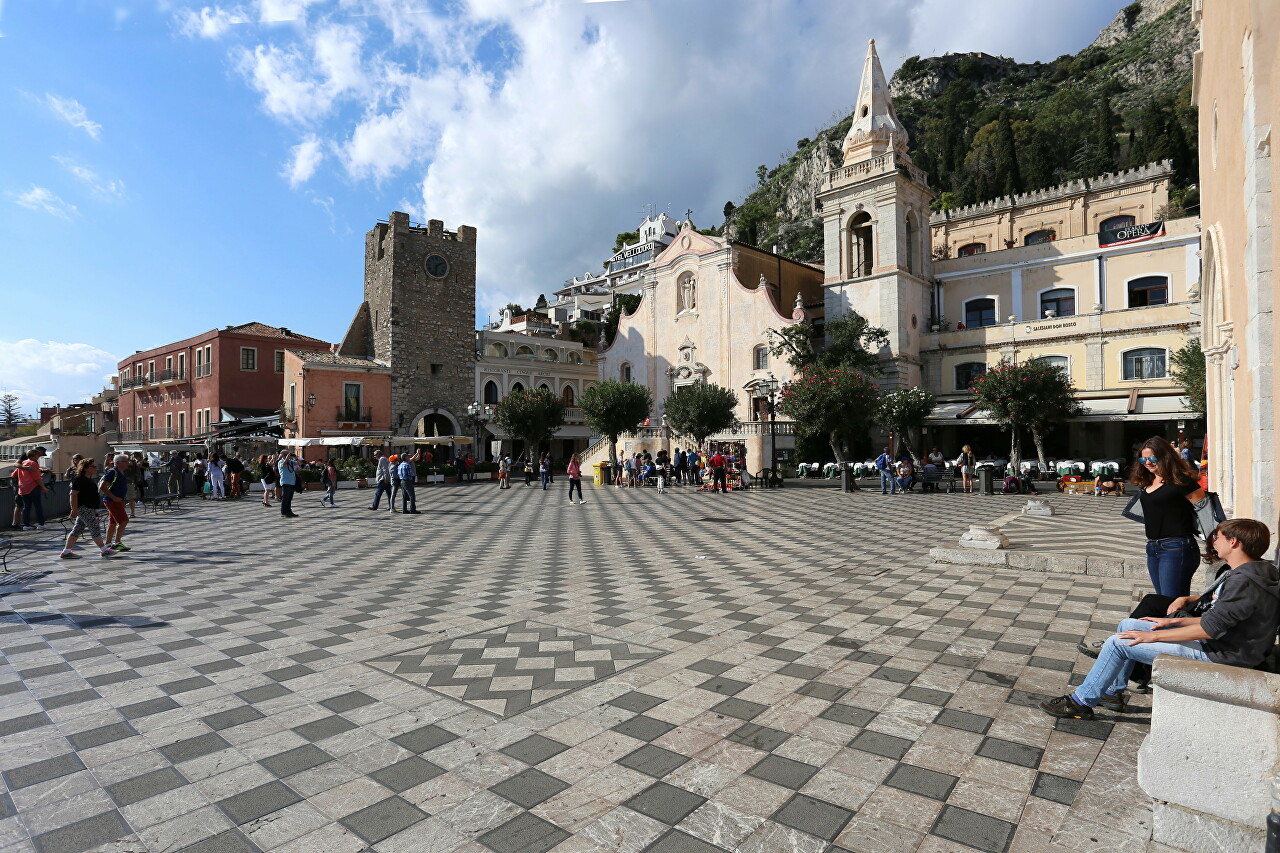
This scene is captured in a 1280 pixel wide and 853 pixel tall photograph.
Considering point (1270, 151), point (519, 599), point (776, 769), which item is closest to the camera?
point (776, 769)

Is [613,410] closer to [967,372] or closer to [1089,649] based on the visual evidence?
[967,372]

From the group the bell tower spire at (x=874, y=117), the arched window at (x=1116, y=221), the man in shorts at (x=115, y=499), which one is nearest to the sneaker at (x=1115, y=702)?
the man in shorts at (x=115, y=499)

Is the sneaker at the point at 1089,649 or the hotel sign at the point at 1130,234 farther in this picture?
the hotel sign at the point at 1130,234

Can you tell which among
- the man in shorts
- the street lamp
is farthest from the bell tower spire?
the man in shorts

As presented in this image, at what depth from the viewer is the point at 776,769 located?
3359 mm

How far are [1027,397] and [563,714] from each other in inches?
976

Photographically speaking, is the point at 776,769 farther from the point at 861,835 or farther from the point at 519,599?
the point at 519,599

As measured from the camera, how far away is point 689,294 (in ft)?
128

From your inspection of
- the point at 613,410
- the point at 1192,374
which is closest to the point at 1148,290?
the point at 1192,374

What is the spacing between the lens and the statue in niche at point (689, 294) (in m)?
38.7

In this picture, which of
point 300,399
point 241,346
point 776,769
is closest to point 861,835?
point 776,769

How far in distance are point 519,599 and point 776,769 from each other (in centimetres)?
438

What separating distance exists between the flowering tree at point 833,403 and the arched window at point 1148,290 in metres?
13.8

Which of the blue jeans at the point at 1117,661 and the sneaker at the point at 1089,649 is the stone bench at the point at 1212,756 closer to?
the blue jeans at the point at 1117,661
